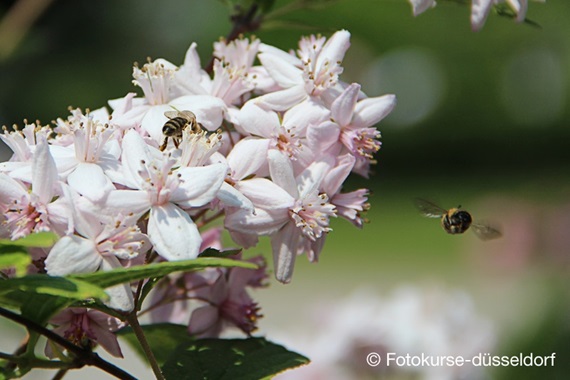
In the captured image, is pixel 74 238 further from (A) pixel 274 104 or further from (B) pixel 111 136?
(A) pixel 274 104

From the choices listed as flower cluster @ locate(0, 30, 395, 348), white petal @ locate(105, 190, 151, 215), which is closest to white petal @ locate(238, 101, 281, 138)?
flower cluster @ locate(0, 30, 395, 348)

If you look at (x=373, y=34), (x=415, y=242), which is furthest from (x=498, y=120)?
(x=415, y=242)

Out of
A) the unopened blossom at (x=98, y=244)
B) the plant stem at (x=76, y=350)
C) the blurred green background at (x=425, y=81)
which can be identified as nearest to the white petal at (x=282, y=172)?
the unopened blossom at (x=98, y=244)

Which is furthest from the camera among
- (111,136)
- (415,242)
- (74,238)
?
(415,242)

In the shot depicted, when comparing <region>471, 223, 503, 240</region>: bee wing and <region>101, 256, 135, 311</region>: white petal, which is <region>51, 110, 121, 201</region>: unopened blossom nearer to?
<region>101, 256, 135, 311</region>: white petal

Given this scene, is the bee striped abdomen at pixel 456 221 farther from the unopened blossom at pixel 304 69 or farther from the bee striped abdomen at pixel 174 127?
the bee striped abdomen at pixel 174 127
